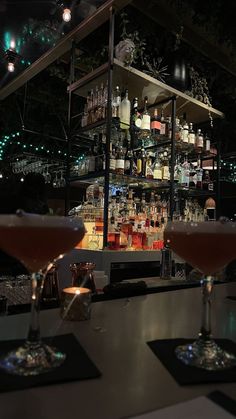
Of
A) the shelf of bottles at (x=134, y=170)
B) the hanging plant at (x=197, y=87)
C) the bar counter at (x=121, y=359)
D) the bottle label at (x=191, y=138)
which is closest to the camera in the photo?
the bar counter at (x=121, y=359)

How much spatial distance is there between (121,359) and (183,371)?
0.10m

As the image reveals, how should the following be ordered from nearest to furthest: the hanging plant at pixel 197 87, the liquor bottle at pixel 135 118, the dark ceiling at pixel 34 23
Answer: the dark ceiling at pixel 34 23 < the liquor bottle at pixel 135 118 < the hanging plant at pixel 197 87

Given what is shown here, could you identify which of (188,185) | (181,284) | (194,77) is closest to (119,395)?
(181,284)

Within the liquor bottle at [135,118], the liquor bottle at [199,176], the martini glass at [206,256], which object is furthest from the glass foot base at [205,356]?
the liquor bottle at [199,176]

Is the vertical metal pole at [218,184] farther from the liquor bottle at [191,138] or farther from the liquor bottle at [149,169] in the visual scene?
the liquor bottle at [149,169]

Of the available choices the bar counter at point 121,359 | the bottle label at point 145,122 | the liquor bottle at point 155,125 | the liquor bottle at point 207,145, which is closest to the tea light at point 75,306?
the bar counter at point 121,359

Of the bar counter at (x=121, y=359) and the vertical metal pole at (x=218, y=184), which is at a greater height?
the vertical metal pole at (x=218, y=184)

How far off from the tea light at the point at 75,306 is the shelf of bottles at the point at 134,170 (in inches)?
75.7

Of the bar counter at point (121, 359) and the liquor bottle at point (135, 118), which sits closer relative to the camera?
the bar counter at point (121, 359)

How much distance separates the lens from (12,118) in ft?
17.3

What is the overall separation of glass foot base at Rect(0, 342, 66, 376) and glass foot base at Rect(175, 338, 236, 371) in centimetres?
22

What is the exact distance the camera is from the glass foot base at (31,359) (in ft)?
1.68

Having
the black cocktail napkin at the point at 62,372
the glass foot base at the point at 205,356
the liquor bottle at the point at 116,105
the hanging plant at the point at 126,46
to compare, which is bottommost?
the glass foot base at the point at 205,356

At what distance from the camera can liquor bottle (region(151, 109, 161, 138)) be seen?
10.7 ft
